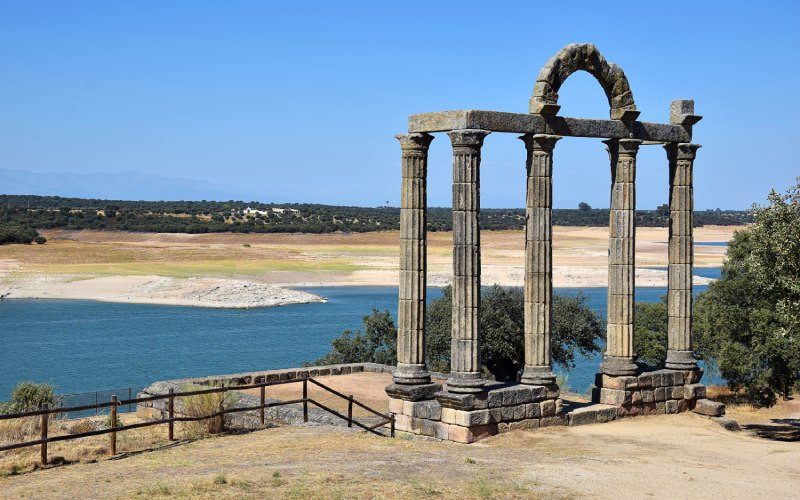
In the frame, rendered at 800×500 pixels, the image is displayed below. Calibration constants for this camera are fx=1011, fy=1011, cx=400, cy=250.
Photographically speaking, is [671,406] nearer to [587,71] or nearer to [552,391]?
[552,391]

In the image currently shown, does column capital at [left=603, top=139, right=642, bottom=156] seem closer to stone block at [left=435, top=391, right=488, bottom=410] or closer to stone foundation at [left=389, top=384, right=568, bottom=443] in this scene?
stone foundation at [left=389, top=384, right=568, bottom=443]

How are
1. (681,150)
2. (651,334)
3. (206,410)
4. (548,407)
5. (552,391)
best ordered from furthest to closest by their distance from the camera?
(651,334) → (681,150) → (552,391) → (548,407) → (206,410)

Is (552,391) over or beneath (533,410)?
over

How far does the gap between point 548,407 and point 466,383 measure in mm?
2173

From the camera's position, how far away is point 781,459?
55.3 ft

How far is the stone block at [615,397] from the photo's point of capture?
794 inches

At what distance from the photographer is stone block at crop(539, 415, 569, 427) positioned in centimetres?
1880

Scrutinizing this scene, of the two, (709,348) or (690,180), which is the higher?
(690,180)

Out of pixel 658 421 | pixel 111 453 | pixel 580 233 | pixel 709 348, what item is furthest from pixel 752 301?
pixel 580 233

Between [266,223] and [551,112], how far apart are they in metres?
115

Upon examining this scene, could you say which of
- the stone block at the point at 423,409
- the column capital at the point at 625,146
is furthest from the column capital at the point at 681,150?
the stone block at the point at 423,409

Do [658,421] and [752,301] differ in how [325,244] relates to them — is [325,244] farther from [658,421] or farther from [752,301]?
[658,421]

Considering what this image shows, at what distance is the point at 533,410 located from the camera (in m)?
18.6

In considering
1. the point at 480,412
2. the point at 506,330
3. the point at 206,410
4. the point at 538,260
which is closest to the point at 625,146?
the point at 538,260
